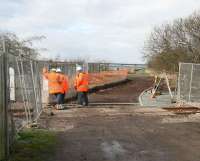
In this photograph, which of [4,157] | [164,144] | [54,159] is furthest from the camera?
[164,144]

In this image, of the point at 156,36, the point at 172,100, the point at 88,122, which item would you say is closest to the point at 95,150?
the point at 88,122

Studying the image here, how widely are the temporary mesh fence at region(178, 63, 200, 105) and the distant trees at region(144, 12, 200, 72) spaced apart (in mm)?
14214

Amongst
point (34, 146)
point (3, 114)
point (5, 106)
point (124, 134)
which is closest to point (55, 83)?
point (124, 134)

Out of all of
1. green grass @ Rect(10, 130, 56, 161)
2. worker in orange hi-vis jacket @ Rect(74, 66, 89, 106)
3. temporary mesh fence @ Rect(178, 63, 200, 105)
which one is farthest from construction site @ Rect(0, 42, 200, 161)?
temporary mesh fence @ Rect(178, 63, 200, 105)

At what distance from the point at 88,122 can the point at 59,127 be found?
6.00ft

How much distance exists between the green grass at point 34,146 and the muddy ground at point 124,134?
22 centimetres

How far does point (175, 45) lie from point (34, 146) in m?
33.5

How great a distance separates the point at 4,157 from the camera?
1080 centimetres

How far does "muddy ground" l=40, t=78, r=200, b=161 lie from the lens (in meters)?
12.2

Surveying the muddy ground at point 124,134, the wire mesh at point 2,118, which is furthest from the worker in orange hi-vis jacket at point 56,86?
the wire mesh at point 2,118

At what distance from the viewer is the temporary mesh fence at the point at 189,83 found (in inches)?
1063

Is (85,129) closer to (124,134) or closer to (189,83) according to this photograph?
(124,134)

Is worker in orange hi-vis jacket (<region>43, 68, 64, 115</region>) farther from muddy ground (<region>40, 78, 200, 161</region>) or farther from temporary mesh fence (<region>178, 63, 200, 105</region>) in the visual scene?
temporary mesh fence (<region>178, 63, 200, 105</region>)

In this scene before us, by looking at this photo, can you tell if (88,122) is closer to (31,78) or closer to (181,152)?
(31,78)
